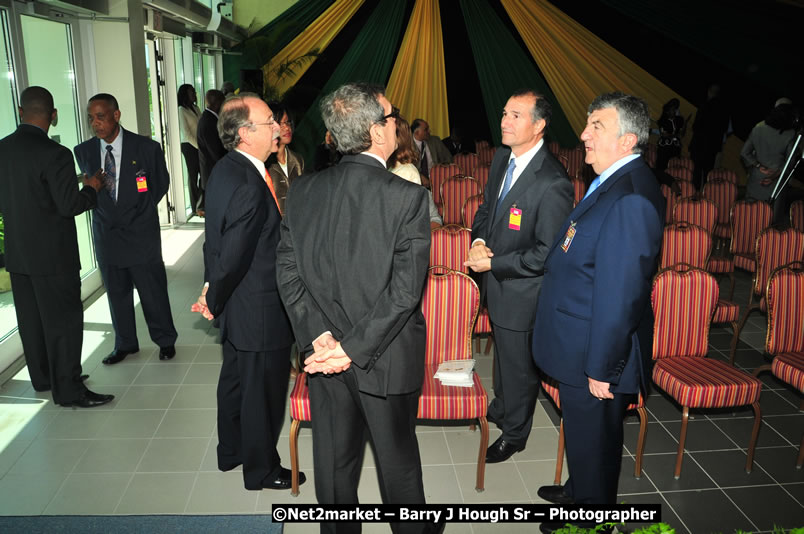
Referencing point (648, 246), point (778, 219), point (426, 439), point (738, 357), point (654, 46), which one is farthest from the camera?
point (654, 46)

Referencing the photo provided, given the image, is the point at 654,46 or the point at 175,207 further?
the point at 654,46

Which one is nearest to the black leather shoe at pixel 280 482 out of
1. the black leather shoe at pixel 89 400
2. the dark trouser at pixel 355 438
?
the dark trouser at pixel 355 438

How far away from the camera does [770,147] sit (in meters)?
7.11

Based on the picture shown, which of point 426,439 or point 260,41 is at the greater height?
point 260,41

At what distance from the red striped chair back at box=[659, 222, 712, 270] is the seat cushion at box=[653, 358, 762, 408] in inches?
55.6

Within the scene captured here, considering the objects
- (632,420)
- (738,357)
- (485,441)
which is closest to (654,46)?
(738,357)

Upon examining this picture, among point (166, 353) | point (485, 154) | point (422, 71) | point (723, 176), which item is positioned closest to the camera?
point (166, 353)

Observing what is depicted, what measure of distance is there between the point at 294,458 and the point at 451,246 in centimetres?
185

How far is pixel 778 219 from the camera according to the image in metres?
7.46

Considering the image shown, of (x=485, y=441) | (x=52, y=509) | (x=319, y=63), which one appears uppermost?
(x=319, y=63)

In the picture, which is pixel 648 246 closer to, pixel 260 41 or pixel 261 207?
pixel 261 207

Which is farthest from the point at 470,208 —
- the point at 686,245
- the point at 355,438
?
the point at 355,438

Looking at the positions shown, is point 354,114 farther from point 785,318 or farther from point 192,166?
point 192,166

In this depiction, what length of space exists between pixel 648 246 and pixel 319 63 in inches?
452
